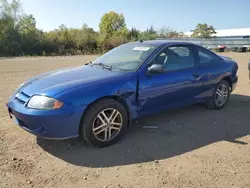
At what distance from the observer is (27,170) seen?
308 centimetres

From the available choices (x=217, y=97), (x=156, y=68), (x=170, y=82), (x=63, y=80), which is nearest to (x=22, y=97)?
(x=63, y=80)

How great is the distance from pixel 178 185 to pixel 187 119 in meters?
2.28

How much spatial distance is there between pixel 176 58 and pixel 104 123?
76.6 inches

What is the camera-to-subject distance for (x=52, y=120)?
3195mm

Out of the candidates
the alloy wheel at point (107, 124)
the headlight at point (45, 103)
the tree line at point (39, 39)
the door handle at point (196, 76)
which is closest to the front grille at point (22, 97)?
the headlight at point (45, 103)

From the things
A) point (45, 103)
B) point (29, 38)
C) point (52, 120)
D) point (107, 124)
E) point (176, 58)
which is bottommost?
point (107, 124)

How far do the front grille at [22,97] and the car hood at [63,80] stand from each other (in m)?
0.05

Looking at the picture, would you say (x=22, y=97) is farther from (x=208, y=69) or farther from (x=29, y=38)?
(x=29, y=38)

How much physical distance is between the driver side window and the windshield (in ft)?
0.78

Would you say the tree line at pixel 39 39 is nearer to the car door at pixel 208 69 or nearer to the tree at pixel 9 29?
the tree at pixel 9 29

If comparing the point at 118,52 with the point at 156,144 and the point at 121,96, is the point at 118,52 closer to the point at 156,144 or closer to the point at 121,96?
the point at 121,96

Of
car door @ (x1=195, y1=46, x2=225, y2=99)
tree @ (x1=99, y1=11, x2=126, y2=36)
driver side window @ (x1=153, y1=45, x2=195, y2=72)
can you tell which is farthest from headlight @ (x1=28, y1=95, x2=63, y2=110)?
tree @ (x1=99, y1=11, x2=126, y2=36)

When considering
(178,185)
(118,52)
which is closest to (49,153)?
(178,185)

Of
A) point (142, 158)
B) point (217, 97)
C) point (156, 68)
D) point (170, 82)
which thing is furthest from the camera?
point (217, 97)
